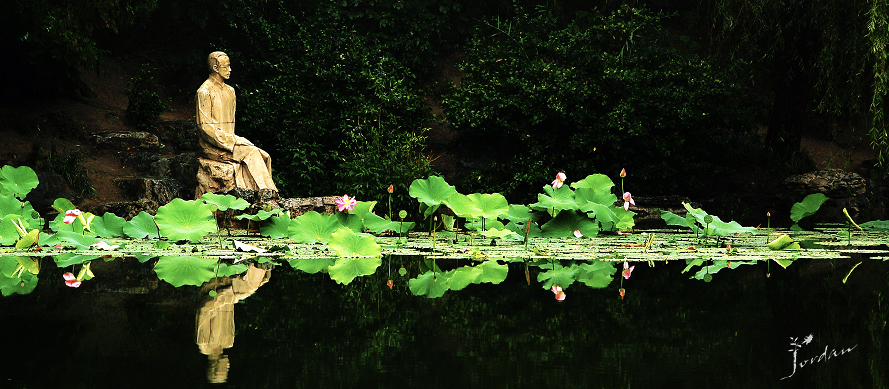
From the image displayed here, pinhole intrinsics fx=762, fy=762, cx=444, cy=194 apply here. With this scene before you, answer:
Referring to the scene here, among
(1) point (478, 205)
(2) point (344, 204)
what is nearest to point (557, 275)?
(1) point (478, 205)

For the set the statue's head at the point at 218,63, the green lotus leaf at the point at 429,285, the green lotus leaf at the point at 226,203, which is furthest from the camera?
the statue's head at the point at 218,63

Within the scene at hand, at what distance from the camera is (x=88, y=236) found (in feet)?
14.9

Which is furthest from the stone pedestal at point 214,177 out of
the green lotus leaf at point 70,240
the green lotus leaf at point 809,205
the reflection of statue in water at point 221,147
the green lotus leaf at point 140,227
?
the green lotus leaf at point 809,205

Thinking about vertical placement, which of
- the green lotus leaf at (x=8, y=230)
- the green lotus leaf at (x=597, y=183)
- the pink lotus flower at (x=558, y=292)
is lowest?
the pink lotus flower at (x=558, y=292)

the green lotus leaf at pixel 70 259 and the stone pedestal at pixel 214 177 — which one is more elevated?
the stone pedestal at pixel 214 177

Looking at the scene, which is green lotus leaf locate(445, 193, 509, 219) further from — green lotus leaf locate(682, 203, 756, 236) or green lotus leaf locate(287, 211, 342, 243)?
green lotus leaf locate(682, 203, 756, 236)

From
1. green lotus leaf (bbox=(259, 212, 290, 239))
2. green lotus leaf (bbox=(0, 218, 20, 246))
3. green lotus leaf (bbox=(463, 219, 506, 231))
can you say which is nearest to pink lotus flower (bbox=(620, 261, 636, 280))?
green lotus leaf (bbox=(463, 219, 506, 231))

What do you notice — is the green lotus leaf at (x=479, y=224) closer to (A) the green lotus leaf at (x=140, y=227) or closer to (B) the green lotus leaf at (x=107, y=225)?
(A) the green lotus leaf at (x=140, y=227)

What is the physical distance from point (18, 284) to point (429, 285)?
1.70 meters

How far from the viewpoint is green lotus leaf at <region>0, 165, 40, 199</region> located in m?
5.68

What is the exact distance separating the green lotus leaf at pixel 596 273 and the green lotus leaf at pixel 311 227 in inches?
61.6

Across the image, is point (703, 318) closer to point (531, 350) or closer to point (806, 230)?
point (531, 350)

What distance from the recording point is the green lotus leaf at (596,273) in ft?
10.6

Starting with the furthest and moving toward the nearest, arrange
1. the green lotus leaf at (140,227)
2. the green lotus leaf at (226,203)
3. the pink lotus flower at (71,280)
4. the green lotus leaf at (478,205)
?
1. the green lotus leaf at (226,203)
2. the green lotus leaf at (140,227)
3. the green lotus leaf at (478,205)
4. the pink lotus flower at (71,280)
